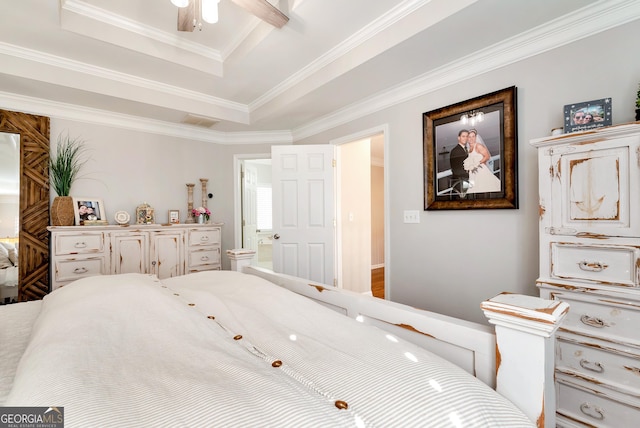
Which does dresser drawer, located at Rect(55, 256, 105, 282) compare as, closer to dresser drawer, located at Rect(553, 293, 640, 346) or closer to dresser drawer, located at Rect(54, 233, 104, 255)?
dresser drawer, located at Rect(54, 233, 104, 255)

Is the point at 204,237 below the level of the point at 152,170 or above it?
below

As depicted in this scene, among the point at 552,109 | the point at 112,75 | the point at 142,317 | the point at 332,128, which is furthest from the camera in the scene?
the point at 332,128

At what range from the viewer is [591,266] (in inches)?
58.7

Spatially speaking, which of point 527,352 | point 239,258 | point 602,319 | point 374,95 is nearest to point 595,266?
point 602,319

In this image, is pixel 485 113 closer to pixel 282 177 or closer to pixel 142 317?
pixel 282 177

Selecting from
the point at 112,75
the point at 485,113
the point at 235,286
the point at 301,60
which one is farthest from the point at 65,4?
the point at 485,113

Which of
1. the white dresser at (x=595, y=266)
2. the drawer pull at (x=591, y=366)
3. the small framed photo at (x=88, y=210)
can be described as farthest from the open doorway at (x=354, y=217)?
the small framed photo at (x=88, y=210)

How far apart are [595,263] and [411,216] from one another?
1.40m

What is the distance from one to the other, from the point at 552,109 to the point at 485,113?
0.41 m

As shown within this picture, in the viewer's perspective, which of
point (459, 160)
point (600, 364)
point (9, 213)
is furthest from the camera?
point (9, 213)

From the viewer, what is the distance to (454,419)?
1.98 feet

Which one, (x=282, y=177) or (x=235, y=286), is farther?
(x=282, y=177)

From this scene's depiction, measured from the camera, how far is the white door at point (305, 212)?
3.56 metres

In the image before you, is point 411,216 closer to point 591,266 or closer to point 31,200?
point 591,266
